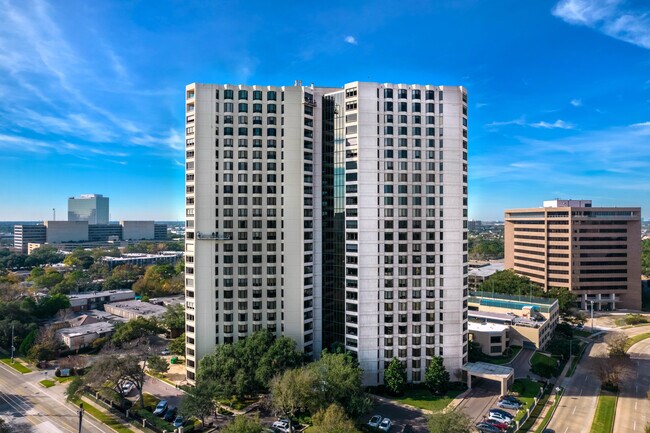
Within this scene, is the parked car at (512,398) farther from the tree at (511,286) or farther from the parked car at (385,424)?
the tree at (511,286)

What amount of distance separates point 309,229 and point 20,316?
7735 cm

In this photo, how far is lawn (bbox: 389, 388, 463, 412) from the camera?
6262cm

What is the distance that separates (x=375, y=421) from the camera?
184 feet

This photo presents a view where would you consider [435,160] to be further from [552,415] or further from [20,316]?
[20,316]

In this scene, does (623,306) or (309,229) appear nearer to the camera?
(309,229)

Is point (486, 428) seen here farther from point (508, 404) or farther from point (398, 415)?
point (398, 415)

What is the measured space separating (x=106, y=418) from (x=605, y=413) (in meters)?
74.2

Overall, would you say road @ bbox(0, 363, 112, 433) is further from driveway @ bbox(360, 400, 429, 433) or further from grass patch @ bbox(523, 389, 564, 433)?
grass patch @ bbox(523, 389, 564, 433)

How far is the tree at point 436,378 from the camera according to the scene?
219 feet

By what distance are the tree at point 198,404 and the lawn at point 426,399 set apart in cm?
2928

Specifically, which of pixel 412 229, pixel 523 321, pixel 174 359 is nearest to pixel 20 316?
pixel 174 359

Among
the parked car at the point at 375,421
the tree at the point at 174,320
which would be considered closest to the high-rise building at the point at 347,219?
the parked car at the point at 375,421

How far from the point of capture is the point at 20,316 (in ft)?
318

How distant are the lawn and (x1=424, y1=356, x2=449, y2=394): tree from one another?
3.20 ft
